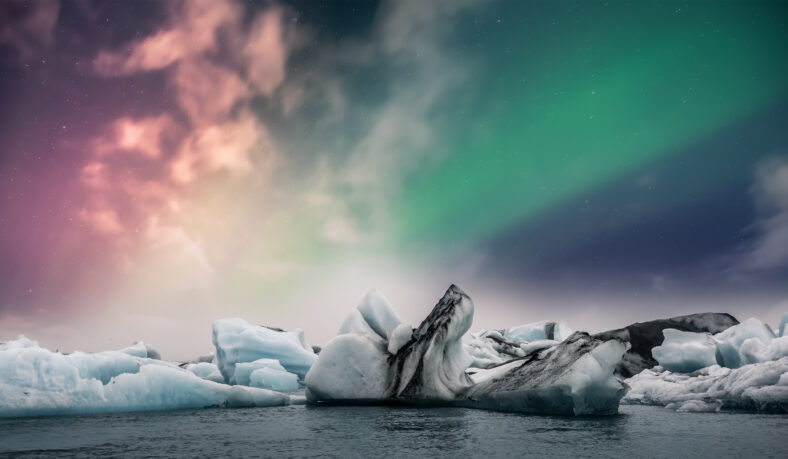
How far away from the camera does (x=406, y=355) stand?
17.0 metres

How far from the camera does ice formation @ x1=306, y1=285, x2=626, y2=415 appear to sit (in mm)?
12055

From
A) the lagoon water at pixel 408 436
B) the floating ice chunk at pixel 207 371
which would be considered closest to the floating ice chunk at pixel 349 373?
the lagoon water at pixel 408 436

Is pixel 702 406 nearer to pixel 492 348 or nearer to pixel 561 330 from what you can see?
pixel 492 348

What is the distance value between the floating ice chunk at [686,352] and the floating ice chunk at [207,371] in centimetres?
2001

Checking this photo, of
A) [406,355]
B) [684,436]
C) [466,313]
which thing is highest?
[466,313]

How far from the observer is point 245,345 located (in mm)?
24859

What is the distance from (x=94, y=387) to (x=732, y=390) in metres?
16.3

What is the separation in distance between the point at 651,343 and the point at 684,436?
21569 mm

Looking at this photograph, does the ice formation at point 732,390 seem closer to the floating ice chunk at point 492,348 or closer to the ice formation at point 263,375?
the floating ice chunk at point 492,348

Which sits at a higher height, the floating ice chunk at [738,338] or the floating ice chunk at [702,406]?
the floating ice chunk at [738,338]

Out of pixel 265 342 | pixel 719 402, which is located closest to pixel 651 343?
pixel 719 402

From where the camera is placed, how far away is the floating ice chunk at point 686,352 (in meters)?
19.6

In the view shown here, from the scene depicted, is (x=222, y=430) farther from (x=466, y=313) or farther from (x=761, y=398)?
(x=761, y=398)

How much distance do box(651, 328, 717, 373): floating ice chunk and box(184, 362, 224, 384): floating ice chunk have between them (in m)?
20.0
